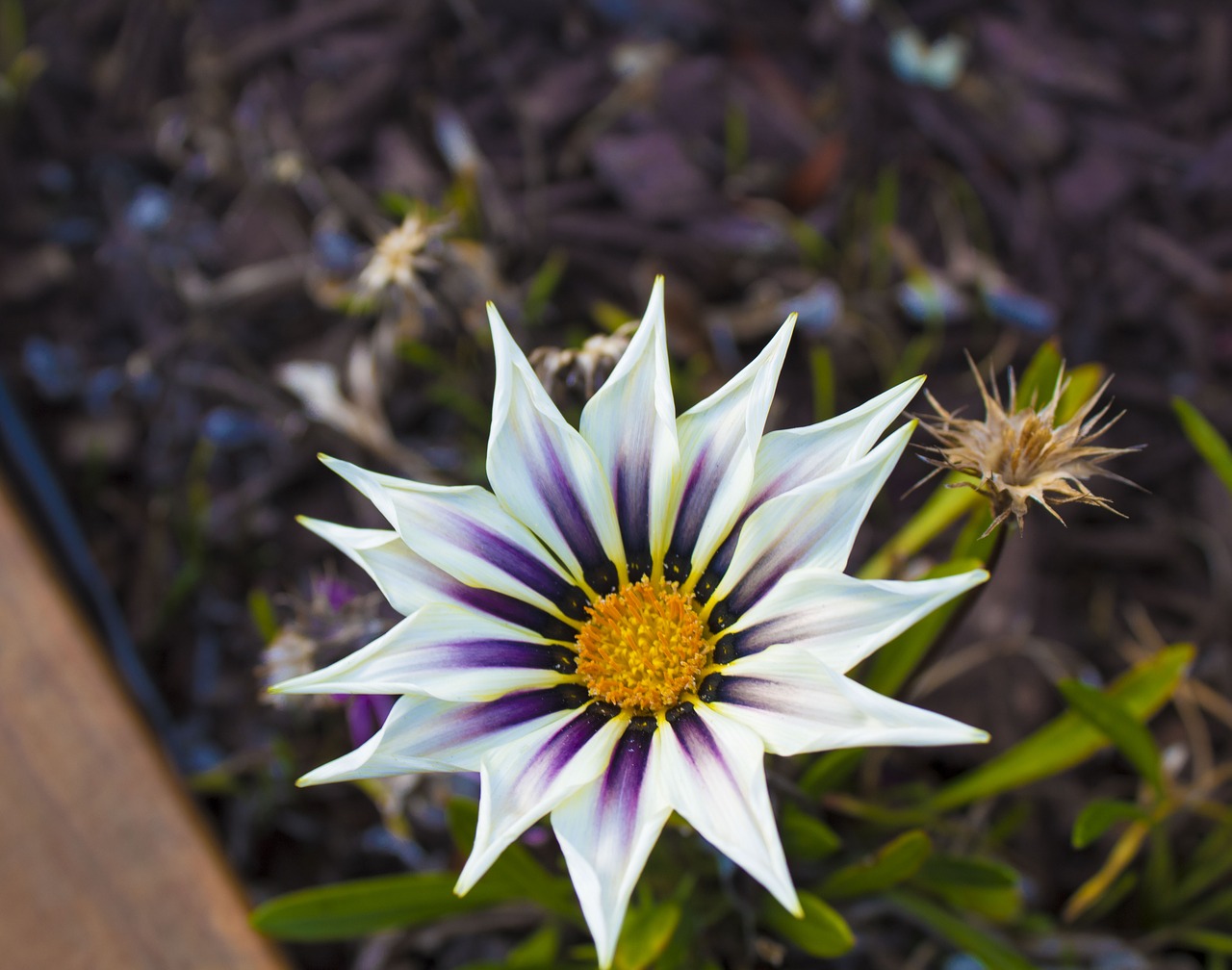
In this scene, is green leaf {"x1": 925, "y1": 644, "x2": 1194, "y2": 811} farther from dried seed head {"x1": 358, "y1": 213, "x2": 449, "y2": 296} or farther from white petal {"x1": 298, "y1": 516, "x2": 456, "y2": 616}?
dried seed head {"x1": 358, "y1": 213, "x2": 449, "y2": 296}

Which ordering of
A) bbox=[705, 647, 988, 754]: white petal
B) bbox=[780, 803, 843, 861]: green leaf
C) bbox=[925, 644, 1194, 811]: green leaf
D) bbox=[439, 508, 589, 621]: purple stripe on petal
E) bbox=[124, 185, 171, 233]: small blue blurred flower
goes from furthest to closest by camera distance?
bbox=[124, 185, 171, 233]: small blue blurred flower, bbox=[925, 644, 1194, 811]: green leaf, bbox=[780, 803, 843, 861]: green leaf, bbox=[439, 508, 589, 621]: purple stripe on petal, bbox=[705, 647, 988, 754]: white petal

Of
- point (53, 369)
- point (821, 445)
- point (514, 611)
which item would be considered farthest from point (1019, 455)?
point (53, 369)

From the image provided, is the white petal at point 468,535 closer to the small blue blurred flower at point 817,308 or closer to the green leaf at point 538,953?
the green leaf at point 538,953

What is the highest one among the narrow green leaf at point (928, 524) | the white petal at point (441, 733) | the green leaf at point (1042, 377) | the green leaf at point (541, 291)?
the green leaf at point (541, 291)

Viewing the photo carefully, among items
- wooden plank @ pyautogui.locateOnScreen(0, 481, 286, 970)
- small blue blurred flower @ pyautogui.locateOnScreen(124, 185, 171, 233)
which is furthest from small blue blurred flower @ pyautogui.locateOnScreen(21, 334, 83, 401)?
wooden plank @ pyautogui.locateOnScreen(0, 481, 286, 970)

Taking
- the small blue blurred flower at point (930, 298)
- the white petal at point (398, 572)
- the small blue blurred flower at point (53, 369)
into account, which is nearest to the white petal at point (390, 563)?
the white petal at point (398, 572)

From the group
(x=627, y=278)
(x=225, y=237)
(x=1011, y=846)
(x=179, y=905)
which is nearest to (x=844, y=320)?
(x=627, y=278)
